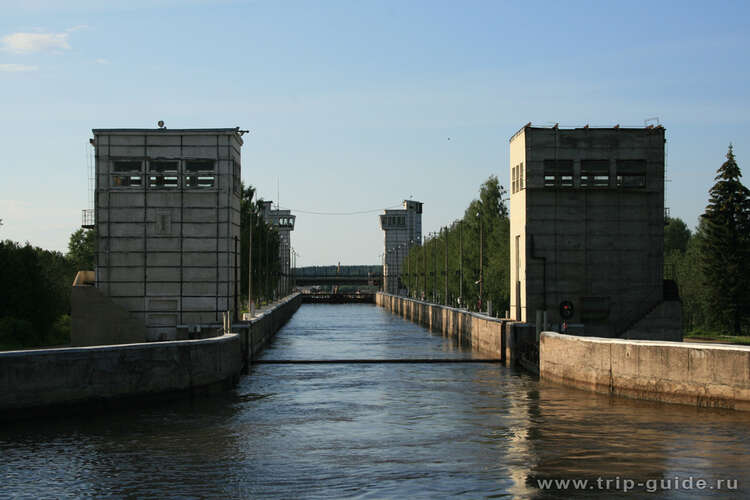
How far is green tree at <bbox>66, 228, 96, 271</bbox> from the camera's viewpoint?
133925mm

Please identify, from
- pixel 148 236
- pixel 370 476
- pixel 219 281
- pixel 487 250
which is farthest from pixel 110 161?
pixel 487 250

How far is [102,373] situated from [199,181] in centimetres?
2433

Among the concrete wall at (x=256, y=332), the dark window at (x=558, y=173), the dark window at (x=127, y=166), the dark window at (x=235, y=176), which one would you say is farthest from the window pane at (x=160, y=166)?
the dark window at (x=558, y=173)

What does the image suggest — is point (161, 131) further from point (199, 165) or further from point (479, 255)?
point (479, 255)

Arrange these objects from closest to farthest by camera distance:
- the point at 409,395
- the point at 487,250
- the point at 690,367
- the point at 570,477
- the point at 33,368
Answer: the point at 570,477 < the point at 33,368 < the point at 690,367 < the point at 409,395 < the point at 487,250

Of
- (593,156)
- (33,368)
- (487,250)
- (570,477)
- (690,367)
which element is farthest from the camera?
(487,250)

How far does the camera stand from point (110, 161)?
56.5 metres

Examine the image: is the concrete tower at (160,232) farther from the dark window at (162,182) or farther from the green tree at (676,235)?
the green tree at (676,235)

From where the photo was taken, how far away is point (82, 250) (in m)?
155

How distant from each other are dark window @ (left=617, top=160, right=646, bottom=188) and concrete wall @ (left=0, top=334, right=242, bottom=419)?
26992mm

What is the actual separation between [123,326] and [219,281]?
20.7 feet

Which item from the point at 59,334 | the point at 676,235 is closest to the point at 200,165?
the point at 59,334

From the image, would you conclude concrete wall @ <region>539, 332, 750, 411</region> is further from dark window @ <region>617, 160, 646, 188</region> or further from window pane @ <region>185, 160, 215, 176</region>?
window pane @ <region>185, 160, 215, 176</region>

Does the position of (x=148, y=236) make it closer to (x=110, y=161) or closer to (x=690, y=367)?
(x=110, y=161)
